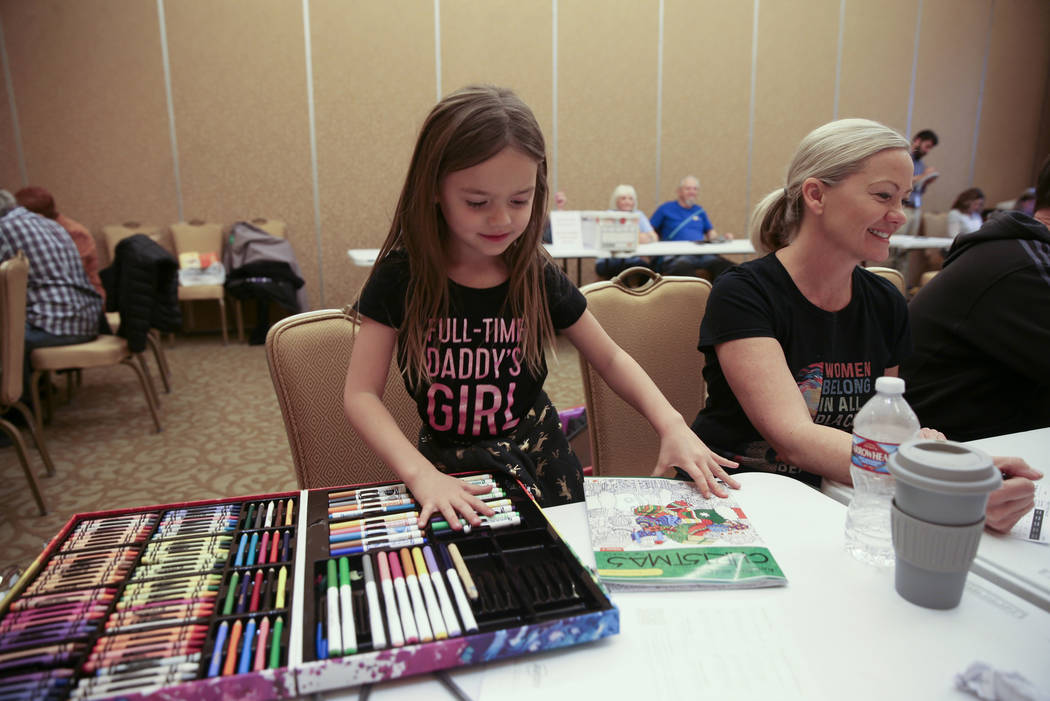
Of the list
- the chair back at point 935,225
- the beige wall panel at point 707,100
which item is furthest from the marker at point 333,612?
the chair back at point 935,225

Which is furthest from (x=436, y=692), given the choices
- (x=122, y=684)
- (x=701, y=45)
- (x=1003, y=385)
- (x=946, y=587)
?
(x=701, y=45)

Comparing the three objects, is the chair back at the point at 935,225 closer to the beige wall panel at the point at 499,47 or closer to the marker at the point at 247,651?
the beige wall panel at the point at 499,47

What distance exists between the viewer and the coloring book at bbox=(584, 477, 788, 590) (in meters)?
0.77

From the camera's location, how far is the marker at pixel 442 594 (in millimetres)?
622

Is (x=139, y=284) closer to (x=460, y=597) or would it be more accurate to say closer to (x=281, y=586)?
(x=281, y=586)

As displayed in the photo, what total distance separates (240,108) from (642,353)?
5737 millimetres

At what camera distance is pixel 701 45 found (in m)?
7.07

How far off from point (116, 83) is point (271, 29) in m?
1.42

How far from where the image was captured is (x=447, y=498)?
2.89 feet

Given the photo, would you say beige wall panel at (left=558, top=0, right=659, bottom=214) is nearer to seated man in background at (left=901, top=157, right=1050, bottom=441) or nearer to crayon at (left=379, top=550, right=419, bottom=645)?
seated man in background at (left=901, top=157, right=1050, bottom=441)

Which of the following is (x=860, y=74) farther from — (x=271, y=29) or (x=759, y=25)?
(x=271, y=29)

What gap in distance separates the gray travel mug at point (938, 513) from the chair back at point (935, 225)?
8322mm

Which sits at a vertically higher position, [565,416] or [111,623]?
[111,623]

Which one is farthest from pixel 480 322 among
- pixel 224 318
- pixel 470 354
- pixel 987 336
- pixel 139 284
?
pixel 224 318
